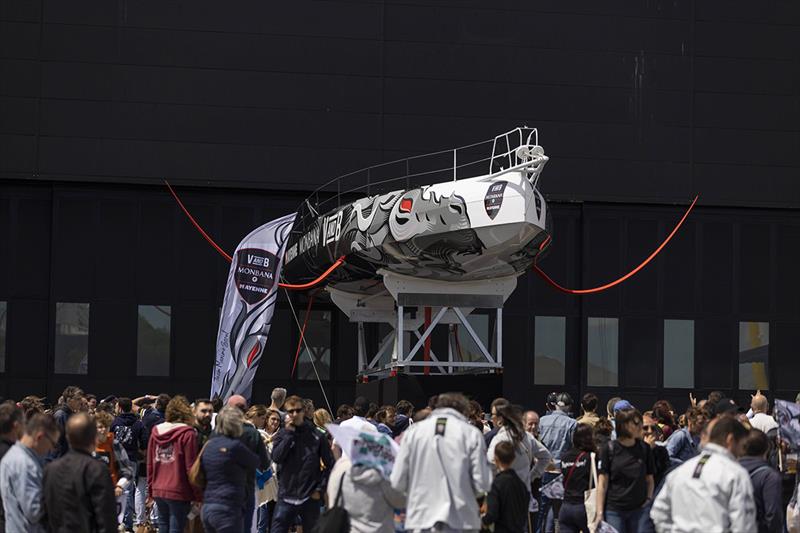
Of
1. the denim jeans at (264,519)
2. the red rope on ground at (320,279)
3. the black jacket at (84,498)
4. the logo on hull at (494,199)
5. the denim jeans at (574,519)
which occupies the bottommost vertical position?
the denim jeans at (264,519)

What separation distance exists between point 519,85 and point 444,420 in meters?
19.5

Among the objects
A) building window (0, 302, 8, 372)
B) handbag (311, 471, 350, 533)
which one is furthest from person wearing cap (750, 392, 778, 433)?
building window (0, 302, 8, 372)

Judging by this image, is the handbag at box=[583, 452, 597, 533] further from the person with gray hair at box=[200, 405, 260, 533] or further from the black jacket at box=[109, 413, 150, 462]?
the black jacket at box=[109, 413, 150, 462]

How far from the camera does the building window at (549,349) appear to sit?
93.1 feet

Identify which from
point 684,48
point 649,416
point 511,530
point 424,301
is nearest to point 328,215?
point 424,301

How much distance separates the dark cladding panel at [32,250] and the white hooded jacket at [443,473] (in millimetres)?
19041

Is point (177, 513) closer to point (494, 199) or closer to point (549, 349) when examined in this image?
point (494, 199)

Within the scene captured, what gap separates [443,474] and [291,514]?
4157 millimetres

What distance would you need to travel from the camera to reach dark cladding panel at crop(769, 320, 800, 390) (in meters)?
28.7

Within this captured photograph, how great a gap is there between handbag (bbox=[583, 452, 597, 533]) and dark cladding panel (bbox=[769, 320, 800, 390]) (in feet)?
57.9

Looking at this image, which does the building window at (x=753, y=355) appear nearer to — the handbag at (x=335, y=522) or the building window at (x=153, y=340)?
the building window at (x=153, y=340)

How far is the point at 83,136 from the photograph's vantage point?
89.1 ft

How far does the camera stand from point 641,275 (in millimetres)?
28469

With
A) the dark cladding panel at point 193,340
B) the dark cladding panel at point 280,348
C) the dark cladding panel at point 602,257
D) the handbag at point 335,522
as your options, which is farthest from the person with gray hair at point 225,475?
the dark cladding panel at point 602,257
